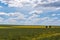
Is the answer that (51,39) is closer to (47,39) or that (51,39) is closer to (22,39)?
(47,39)

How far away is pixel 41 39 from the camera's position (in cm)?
4359

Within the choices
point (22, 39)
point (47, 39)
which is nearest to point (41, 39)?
point (47, 39)

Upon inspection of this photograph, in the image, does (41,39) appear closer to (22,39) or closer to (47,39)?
(47,39)

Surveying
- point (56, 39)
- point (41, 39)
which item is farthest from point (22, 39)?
point (56, 39)

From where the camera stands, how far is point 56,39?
43219 mm

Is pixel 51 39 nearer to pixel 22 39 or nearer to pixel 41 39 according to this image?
pixel 41 39

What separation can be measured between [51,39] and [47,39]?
2.74 ft

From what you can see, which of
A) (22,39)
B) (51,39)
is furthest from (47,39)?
(22,39)

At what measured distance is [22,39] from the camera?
41094 millimetres

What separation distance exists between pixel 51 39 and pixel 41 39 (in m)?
2.09

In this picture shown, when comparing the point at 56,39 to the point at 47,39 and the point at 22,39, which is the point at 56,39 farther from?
the point at 22,39

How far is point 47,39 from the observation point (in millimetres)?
43500

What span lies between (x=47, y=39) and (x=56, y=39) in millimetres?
1873

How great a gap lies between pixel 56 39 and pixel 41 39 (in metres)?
3.13
